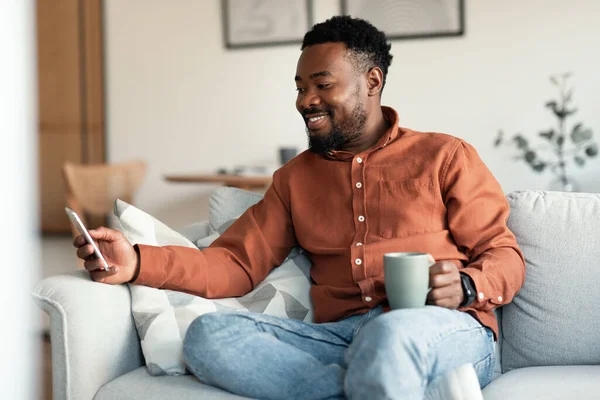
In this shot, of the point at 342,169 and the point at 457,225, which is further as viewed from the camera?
the point at 342,169

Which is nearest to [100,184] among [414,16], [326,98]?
[414,16]

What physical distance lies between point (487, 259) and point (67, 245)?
3888mm

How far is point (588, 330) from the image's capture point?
162cm

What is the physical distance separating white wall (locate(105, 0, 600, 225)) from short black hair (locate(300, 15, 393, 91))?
2.23 meters

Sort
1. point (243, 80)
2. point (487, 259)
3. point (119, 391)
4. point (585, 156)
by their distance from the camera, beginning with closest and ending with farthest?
point (119, 391) < point (487, 259) < point (585, 156) < point (243, 80)

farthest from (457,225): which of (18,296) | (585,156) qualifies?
(585,156)

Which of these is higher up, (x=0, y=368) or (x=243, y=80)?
(x=243, y=80)

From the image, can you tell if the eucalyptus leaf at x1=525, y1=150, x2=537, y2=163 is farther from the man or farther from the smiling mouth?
the smiling mouth

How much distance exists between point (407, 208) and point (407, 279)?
1.23 feet

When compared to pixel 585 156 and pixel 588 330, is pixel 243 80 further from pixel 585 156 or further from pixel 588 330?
pixel 588 330

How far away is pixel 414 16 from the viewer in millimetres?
4074

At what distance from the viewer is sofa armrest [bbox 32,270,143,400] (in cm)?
144

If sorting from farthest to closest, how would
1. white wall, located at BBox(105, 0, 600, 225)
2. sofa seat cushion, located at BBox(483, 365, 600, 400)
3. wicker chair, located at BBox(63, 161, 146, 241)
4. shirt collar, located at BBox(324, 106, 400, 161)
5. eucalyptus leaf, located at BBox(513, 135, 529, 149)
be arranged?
wicker chair, located at BBox(63, 161, 146, 241) → white wall, located at BBox(105, 0, 600, 225) → eucalyptus leaf, located at BBox(513, 135, 529, 149) → shirt collar, located at BBox(324, 106, 400, 161) → sofa seat cushion, located at BBox(483, 365, 600, 400)

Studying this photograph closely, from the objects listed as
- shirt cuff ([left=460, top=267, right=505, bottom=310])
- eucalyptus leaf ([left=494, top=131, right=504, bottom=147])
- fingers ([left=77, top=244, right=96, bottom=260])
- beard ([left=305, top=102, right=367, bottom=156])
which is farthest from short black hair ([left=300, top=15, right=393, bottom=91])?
eucalyptus leaf ([left=494, top=131, right=504, bottom=147])
